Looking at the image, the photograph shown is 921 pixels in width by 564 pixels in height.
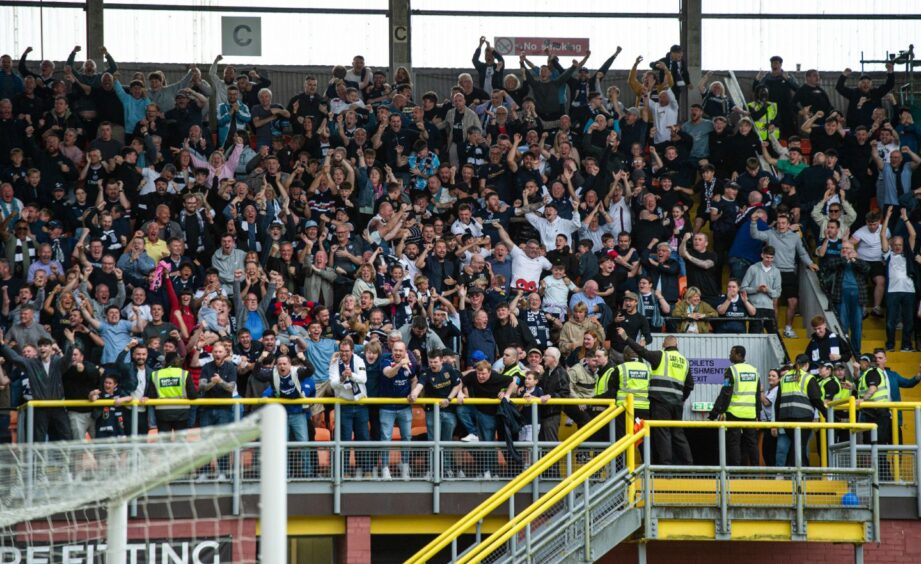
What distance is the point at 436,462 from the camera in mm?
20047

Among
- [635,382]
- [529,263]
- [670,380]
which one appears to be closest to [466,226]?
[529,263]

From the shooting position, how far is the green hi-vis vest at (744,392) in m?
20.1

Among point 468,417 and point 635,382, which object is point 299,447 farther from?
point 635,382

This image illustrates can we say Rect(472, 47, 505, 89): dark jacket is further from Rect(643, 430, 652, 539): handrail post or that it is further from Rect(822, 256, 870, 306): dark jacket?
Rect(643, 430, 652, 539): handrail post

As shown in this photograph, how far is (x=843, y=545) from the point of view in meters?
20.7

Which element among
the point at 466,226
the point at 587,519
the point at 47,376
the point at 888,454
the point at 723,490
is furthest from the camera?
the point at 466,226

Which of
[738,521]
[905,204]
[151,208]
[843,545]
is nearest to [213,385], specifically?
[151,208]

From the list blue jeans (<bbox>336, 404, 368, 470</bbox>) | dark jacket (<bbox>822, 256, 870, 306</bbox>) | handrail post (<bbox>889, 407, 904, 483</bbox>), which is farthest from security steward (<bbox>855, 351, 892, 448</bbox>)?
blue jeans (<bbox>336, 404, 368, 470</bbox>)

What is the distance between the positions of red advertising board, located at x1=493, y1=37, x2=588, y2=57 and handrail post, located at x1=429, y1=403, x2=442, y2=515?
41.6 feet

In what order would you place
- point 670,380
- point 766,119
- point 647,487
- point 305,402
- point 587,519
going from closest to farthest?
point 587,519
point 647,487
point 305,402
point 670,380
point 766,119

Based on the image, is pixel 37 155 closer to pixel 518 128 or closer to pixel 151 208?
pixel 151 208

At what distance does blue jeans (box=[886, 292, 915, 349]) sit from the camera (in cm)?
2417

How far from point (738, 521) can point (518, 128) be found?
9.54 meters

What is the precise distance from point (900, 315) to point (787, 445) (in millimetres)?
4940
